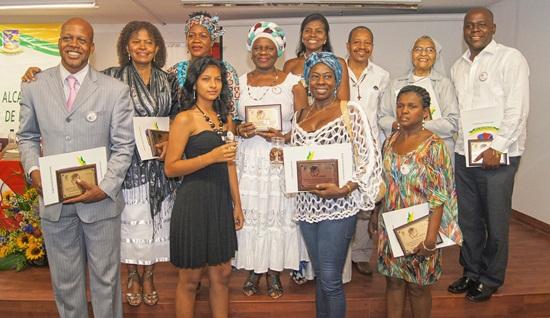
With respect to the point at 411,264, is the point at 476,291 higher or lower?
lower

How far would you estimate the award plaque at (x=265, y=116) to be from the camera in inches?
106

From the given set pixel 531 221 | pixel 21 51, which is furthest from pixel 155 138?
pixel 21 51

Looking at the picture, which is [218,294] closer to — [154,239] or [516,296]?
[154,239]

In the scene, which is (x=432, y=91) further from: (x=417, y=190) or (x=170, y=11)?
(x=170, y=11)

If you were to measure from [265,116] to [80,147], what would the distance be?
3.43ft

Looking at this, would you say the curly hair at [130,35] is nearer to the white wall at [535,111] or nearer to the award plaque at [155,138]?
the award plaque at [155,138]

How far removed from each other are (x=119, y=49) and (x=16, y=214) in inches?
78.0

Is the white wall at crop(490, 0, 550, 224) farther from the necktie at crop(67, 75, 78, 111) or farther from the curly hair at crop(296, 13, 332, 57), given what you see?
the necktie at crop(67, 75, 78, 111)

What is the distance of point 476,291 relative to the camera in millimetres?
3104

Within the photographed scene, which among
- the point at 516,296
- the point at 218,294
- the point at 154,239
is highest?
the point at 154,239

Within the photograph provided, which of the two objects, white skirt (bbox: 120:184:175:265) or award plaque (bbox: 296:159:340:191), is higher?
award plaque (bbox: 296:159:340:191)

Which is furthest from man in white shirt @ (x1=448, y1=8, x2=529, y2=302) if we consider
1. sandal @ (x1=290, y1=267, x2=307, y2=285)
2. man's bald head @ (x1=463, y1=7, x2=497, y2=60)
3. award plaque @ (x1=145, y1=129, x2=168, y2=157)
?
award plaque @ (x1=145, y1=129, x2=168, y2=157)

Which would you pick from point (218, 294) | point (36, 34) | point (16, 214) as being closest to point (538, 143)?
point (218, 294)

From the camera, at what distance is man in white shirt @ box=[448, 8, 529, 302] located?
9.55 feet
